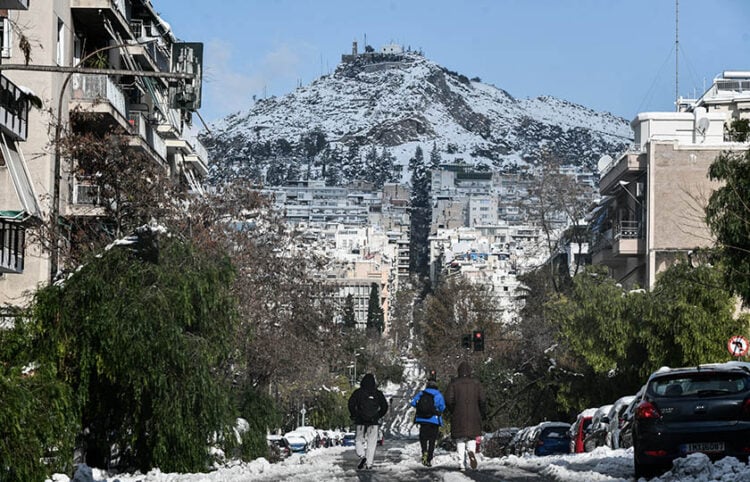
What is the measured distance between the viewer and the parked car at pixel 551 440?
129ft

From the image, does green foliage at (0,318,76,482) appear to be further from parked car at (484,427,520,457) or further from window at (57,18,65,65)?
parked car at (484,427,520,457)

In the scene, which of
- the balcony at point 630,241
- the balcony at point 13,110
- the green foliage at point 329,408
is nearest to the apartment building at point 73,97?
the balcony at point 13,110

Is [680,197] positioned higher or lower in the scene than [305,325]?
higher

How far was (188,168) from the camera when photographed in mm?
64688

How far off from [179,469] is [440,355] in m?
71.1

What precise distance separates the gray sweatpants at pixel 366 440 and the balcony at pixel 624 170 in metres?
39.2

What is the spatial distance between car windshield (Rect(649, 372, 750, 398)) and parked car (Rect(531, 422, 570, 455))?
64.4ft

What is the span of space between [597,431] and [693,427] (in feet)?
43.7

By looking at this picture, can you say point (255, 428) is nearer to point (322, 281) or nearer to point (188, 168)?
point (322, 281)

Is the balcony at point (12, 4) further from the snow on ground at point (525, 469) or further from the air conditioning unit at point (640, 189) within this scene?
the air conditioning unit at point (640, 189)

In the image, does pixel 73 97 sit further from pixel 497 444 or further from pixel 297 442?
pixel 297 442

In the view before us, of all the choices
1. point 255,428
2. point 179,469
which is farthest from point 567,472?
point 255,428

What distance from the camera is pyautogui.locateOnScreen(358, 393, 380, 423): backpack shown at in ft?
89.5

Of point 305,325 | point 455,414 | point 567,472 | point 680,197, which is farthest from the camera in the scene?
point 680,197
